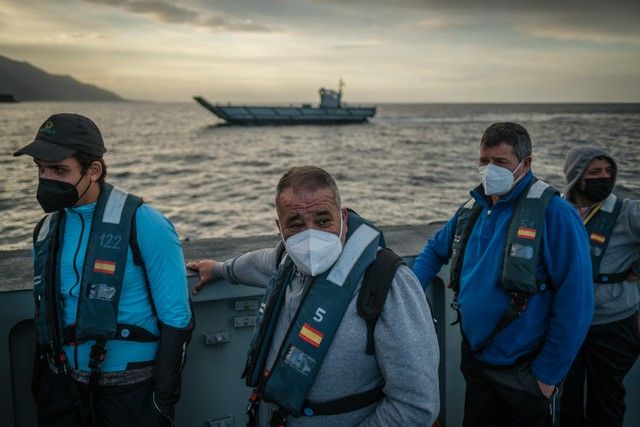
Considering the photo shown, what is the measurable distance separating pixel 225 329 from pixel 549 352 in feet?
5.59

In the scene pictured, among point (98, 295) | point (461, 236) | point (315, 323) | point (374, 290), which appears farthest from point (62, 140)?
point (461, 236)

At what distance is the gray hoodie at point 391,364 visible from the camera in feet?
4.57

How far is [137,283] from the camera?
199 cm

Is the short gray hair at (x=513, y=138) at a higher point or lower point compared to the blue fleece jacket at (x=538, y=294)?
higher

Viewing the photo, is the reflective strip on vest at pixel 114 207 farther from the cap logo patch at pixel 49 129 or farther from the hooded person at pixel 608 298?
the hooded person at pixel 608 298

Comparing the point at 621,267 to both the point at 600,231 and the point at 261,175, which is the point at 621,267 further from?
the point at 261,175

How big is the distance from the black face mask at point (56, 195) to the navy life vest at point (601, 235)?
8.82 feet

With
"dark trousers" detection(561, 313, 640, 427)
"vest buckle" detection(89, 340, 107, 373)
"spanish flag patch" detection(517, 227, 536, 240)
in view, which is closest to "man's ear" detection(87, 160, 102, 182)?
"vest buckle" detection(89, 340, 107, 373)

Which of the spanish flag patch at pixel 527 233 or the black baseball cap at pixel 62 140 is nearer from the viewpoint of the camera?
the black baseball cap at pixel 62 140

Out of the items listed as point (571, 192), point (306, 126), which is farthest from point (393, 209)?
point (306, 126)

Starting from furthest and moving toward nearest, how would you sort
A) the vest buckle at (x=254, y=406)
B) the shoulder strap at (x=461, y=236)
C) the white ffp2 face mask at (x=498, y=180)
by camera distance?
1. the shoulder strap at (x=461, y=236)
2. the white ffp2 face mask at (x=498, y=180)
3. the vest buckle at (x=254, y=406)

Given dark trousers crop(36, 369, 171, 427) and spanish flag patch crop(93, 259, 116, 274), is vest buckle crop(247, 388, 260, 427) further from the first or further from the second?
spanish flag patch crop(93, 259, 116, 274)

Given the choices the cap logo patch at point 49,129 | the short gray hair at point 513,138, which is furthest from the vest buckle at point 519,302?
the cap logo patch at point 49,129

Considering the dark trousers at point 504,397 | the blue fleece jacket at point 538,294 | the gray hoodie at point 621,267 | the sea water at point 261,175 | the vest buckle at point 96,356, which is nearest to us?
the vest buckle at point 96,356
